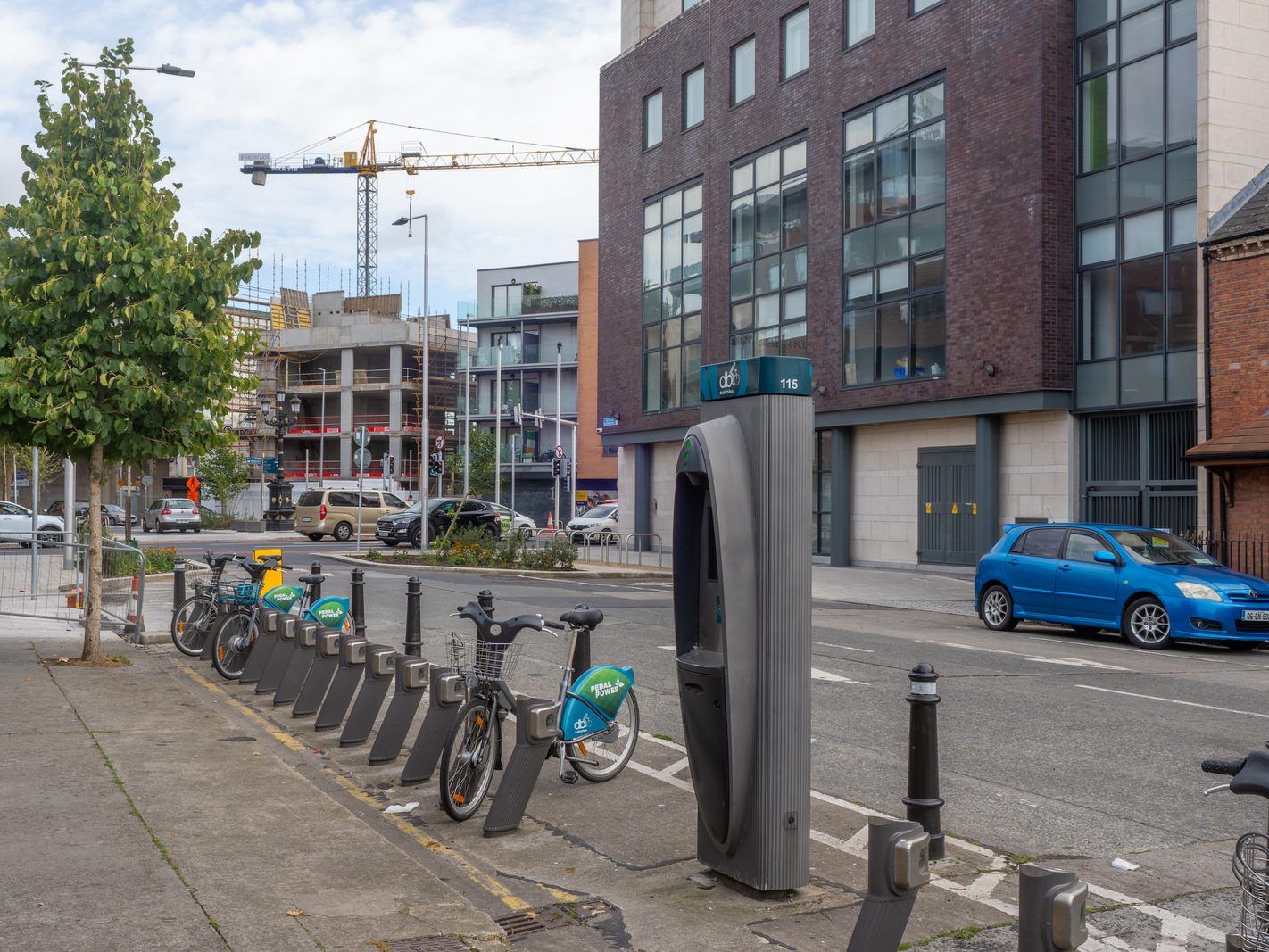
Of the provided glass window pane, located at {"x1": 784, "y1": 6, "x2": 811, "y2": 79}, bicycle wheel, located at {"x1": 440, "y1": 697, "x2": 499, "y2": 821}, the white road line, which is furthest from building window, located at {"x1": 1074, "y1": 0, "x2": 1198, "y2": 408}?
bicycle wheel, located at {"x1": 440, "y1": 697, "x2": 499, "y2": 821}

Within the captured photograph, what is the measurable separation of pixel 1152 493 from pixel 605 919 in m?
21.3

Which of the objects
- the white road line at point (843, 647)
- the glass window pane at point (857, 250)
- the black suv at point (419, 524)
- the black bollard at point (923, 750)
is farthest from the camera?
the black suv at point (419, 524)

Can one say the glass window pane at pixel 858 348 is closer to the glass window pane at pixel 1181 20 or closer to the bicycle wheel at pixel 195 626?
the glass window pane at pixel 1181 20

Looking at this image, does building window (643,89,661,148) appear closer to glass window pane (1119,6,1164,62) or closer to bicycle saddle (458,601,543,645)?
glass window pane (1119,6,1164,62)

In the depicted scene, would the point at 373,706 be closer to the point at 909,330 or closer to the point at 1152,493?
the point at 1152,493

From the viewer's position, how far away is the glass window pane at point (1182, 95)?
75.8ft

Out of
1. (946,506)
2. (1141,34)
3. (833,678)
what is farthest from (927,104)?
(833,678)

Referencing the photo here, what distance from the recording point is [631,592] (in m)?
23.4

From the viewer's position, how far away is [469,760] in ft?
22.0

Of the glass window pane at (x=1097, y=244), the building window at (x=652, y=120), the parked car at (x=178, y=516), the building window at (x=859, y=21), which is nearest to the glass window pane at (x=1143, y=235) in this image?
the glass window pane at (x=1097, y=244)

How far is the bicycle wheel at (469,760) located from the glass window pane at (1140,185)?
20967 mm

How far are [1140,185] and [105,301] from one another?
64.1 feet

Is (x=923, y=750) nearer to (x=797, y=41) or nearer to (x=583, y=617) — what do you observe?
(x=583, y=617)

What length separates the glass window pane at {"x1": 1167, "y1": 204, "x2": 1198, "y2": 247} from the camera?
23.0m
